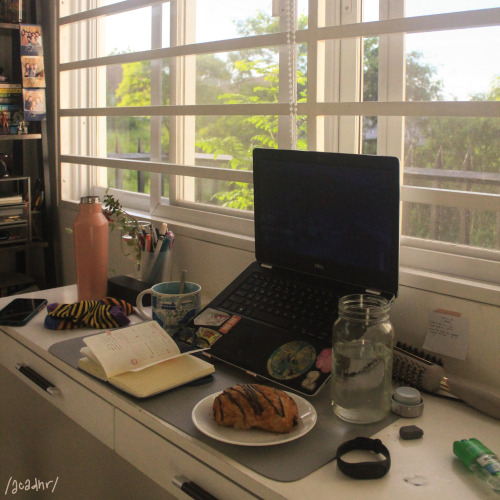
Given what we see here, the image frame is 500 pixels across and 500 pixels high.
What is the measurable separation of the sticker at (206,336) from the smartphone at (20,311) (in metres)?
A: 0.48

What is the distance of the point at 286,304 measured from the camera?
1.27 metres

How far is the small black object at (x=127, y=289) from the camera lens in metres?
1.61

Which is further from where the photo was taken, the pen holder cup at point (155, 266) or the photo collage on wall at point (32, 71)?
the photo collage on wall at point (32, 71)

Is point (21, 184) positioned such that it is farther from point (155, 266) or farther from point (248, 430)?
point (248, 430)

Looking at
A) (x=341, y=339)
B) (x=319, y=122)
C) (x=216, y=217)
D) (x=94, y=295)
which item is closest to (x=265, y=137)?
(x=216, y=217)

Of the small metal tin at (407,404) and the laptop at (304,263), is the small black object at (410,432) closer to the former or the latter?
the small metal tin at (407,404)

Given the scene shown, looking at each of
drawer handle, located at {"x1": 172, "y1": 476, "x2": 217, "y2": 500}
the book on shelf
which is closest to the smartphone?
the book on shelf

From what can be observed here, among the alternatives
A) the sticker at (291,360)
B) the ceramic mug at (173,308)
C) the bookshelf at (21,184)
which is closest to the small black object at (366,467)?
the sticker at (291,360)

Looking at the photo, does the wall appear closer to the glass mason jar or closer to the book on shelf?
the glass mason jar

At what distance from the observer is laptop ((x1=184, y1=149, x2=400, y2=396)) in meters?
1.11

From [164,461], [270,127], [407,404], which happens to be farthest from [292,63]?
[164,461]

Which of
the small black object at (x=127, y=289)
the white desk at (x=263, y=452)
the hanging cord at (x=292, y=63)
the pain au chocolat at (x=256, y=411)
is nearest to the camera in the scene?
the white desk at (x=263, y=452)

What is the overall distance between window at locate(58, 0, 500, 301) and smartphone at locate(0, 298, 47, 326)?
527 mm

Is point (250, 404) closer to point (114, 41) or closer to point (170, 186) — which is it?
point (170, 186)
